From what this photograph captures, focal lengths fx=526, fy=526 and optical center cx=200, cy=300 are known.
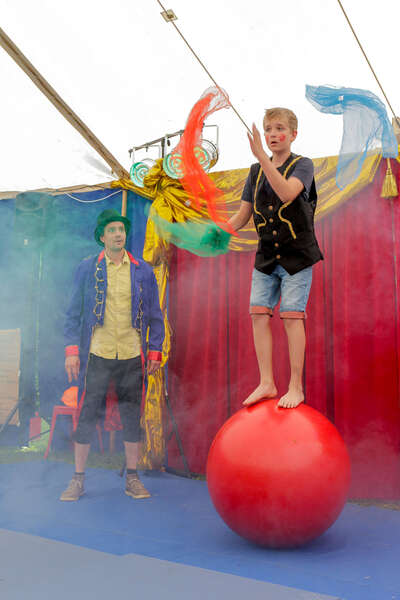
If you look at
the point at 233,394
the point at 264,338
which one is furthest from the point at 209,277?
the point at 264,338

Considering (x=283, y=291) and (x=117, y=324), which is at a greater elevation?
(x=283, y=291)

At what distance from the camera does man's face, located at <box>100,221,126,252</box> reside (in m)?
3.05

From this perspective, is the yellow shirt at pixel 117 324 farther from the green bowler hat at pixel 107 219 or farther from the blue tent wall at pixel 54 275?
the blue tent wall at pixel 54 275

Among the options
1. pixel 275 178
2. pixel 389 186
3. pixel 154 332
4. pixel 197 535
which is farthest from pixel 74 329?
pixel 389 186

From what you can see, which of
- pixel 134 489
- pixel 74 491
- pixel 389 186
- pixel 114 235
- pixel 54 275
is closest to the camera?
pixel 74 491

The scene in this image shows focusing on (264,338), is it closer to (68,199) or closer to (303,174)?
(303,174)

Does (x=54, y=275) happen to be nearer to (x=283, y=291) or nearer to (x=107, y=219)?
(x=107, y=219)

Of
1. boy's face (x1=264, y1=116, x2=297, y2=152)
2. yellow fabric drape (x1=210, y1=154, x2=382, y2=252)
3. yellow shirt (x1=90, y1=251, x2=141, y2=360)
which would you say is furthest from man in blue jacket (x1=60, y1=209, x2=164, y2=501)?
boy's face (x1=264, y1=116, x2=297, y2=152)

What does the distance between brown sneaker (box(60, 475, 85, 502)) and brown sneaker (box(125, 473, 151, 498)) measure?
0.85 feet

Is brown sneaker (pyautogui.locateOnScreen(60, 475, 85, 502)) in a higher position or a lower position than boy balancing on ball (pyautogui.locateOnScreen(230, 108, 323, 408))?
lower

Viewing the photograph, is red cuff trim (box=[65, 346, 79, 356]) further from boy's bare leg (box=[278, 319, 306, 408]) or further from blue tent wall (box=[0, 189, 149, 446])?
blue tent wall (box=[0, 189, 149, 446])

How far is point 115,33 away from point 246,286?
1847mm

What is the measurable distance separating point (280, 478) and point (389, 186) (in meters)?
1.99

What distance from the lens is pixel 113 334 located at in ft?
9.87
